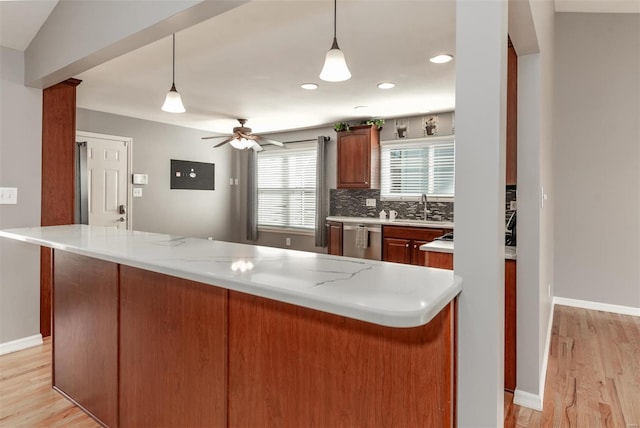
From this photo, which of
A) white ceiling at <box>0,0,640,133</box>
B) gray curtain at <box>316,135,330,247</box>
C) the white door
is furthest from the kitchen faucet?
the white door

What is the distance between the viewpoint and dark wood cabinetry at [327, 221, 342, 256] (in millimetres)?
5590

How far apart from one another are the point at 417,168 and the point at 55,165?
427 cm

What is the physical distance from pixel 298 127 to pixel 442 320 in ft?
18.4

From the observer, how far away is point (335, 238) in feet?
18.6

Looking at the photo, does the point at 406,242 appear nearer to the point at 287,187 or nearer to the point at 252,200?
the point at 287,187

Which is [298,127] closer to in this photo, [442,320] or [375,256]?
[375,256]

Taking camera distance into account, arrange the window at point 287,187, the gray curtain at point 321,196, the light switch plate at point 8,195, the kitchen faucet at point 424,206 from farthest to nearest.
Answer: the window at point 287,187 → the gray curtain at point 321,196 → the kitchen faucet at point 424,206 → the light switch plate at point 8,195

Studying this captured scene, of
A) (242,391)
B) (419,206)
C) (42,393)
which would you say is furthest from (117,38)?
(419,206)

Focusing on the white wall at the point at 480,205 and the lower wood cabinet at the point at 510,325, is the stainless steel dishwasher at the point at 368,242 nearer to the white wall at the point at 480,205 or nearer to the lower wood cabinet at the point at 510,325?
the lower wood cabinet at the point at 510,325

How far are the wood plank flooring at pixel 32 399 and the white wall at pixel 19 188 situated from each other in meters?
0.32

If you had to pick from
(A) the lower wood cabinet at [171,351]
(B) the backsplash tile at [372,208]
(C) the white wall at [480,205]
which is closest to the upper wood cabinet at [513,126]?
(C) the white wall at [480,205]

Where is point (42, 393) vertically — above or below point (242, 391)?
below

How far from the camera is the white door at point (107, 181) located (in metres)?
5.15

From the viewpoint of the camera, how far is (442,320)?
3.44 ft
